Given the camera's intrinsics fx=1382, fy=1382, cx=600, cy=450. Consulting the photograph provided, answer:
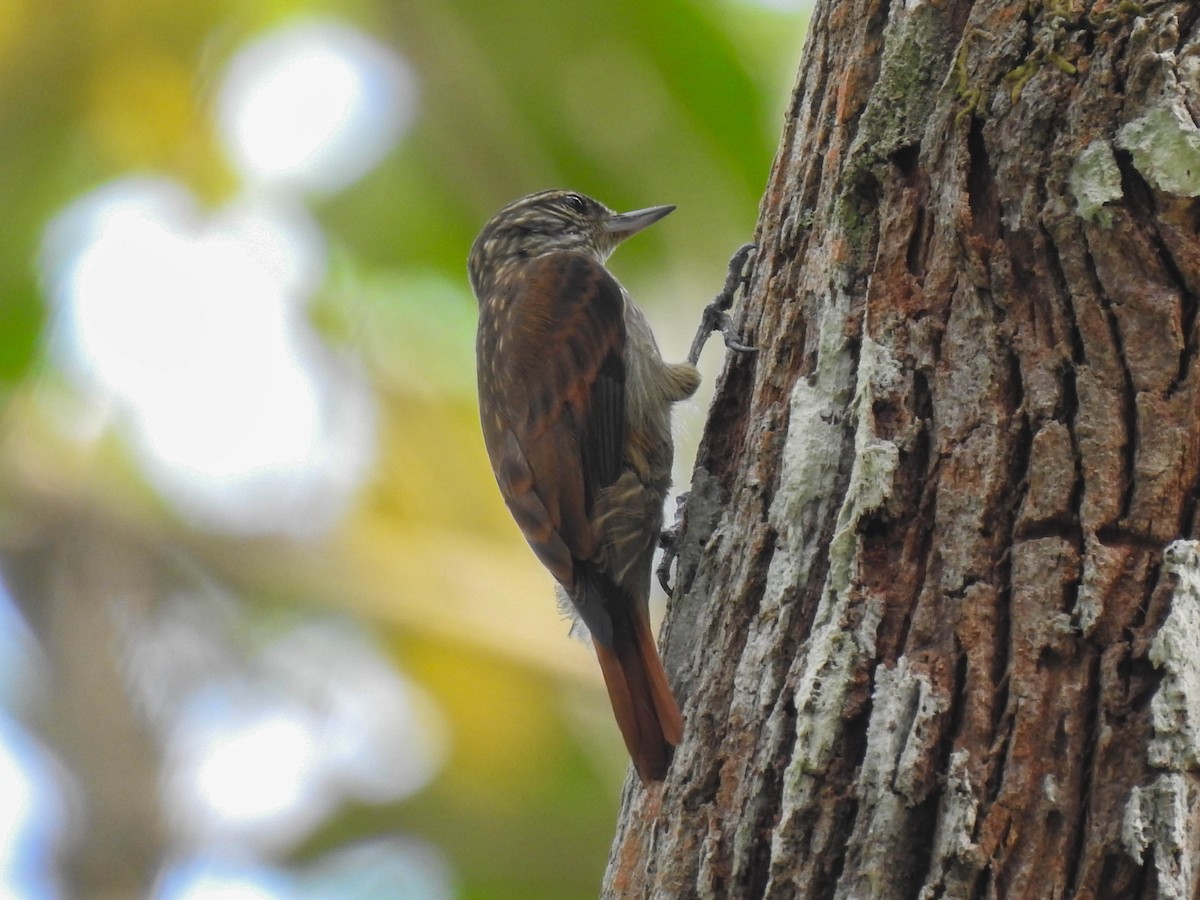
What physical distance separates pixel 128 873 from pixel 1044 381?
5.91 meters

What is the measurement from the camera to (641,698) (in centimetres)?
251

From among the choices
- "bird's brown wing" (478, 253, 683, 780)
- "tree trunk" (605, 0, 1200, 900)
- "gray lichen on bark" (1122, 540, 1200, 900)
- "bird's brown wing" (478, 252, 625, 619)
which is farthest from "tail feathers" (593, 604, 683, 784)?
"gray lichen on bark" (1122, 540, 1200, 900)

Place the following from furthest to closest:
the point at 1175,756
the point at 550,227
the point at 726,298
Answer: the point at 550,227, the point at 726,298, the point at 1175,756

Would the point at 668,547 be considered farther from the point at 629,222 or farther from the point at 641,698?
the point at 629,222

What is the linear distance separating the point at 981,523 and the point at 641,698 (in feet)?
3.00

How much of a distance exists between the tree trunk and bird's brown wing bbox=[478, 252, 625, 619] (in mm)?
1316

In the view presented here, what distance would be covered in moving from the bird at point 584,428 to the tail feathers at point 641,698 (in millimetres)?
11

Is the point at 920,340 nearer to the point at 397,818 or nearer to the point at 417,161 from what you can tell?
the point at 417,161

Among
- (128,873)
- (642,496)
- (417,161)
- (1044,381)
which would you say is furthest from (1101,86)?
(128,873)

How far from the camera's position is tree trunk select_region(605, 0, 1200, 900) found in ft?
5.34

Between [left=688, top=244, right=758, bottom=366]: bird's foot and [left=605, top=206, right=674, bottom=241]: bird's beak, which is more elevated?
[left=605, top=206, right=674, bottom=241]: bird's beak

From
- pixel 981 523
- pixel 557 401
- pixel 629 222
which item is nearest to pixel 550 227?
pixel 629 222

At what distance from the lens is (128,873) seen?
6.55 metres

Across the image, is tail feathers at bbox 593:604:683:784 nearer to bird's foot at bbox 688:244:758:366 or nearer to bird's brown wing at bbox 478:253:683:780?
bird's brown wing at bbox 478:253:683:780
